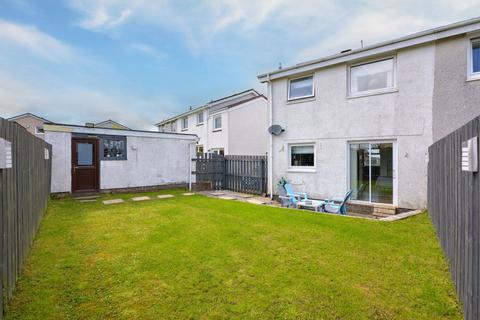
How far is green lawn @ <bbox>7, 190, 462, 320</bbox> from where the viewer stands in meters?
2.96

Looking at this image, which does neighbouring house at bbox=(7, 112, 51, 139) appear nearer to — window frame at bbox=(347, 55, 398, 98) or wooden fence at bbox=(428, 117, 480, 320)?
window frame at bbox=(347, 55, 398, 98)

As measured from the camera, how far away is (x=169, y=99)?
26453 millimetres

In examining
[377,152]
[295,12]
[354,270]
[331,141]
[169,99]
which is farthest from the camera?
[169,99]

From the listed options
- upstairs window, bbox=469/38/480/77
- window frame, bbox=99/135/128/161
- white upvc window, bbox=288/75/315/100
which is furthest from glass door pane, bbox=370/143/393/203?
window frame, bbox=99/135/128/161

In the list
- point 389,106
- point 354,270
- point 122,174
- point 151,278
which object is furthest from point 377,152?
point 122,174

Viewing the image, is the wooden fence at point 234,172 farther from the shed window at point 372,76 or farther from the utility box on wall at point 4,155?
the utility box on wall at point 4,155

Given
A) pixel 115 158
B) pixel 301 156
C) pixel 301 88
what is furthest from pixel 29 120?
pixel 301 156

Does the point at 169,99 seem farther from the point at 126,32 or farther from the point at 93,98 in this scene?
the point at 126,32

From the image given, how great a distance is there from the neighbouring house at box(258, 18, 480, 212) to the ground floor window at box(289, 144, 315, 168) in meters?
0.04

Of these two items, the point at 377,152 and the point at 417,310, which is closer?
the point at 417,310

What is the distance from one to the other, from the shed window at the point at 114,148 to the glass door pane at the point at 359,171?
10394 millimetres

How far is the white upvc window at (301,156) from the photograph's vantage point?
34.5ft

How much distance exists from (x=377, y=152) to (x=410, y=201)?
1829 mm

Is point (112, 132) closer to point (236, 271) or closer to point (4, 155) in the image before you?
point (4, 155)
